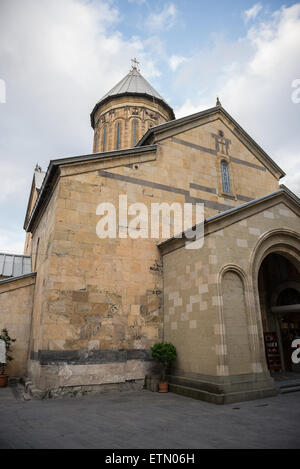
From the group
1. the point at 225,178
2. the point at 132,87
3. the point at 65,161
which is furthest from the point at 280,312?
the point at 132,87

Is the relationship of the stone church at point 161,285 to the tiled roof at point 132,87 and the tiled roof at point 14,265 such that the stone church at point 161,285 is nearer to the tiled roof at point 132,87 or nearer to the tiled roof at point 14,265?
the tiled roof at point 14,265

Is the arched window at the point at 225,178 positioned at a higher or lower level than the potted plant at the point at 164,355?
higher

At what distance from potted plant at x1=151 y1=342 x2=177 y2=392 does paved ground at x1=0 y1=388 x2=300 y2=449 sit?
108cm

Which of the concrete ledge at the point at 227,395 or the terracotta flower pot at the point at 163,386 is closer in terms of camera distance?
the concrete ledge at the point at 227,395

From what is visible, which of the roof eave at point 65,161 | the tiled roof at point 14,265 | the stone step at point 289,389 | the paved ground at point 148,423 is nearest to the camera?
the paved ground at point 148,423

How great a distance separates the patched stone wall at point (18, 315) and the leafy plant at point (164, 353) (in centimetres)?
554

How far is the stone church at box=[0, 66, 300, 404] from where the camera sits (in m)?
8.21

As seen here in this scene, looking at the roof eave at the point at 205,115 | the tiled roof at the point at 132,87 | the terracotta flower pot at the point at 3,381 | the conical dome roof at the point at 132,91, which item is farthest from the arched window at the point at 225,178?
the terracotta flower pot at the point at 3,381

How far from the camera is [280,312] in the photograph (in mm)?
11891

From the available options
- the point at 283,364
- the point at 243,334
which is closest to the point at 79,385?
the point at 243,334

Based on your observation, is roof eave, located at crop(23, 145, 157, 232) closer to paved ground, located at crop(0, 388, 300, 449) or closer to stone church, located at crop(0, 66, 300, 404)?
stone church, located at crop(0, 66, 300, 404)

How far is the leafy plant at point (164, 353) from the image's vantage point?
360 inches

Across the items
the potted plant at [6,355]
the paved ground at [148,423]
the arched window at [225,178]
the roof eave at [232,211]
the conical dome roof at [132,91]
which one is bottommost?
the paved ground at [148,423]
